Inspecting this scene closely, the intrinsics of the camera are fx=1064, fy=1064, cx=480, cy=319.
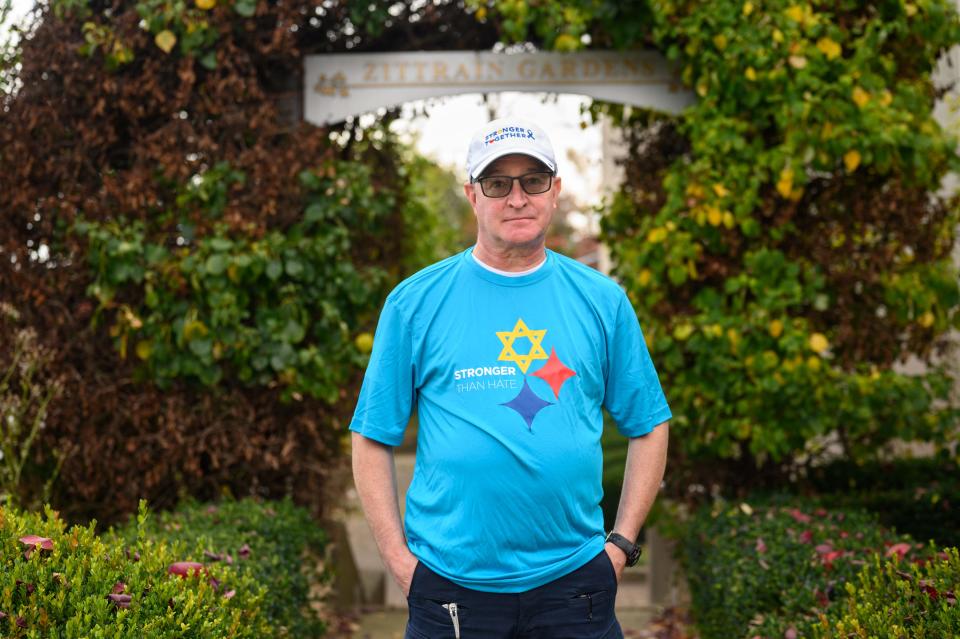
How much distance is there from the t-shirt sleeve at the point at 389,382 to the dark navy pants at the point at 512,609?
348 mm

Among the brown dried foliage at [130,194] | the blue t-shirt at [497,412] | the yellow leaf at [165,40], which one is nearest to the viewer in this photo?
the blue t-shirt at [497,412]

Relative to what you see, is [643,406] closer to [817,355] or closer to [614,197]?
[817,355]

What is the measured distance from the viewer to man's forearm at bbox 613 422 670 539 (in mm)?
2771

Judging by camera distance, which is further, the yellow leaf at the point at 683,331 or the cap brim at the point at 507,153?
the yellow leaf at the point at 683,331

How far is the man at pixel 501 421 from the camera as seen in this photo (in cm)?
248

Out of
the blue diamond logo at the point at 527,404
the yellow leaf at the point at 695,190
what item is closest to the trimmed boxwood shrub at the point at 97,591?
the blue diamond logo at the point at 527,404

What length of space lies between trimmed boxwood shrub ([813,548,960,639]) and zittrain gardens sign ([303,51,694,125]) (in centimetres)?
294

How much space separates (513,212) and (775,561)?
2166 mm

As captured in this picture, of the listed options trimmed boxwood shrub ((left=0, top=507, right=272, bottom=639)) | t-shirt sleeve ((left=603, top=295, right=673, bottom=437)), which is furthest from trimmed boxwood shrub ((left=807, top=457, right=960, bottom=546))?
trimmed boxwood shrub ((left=0, top=507, right=272, bottom=639))

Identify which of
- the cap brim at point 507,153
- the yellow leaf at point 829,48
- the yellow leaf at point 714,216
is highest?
the yellow leaf at point 829,48

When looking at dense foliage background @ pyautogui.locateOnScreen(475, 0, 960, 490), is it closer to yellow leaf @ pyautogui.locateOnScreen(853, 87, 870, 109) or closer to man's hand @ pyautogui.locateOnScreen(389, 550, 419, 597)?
yellow leaf @ pyautogui.locateOnScreen(853, 87, 870, 109)

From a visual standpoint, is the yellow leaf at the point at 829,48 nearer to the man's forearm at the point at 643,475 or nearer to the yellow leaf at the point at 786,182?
the yellow leaf at the point at 786,182

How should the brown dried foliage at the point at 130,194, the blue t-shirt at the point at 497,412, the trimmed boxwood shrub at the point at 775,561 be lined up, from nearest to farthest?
the blue t-shirt at the point at 497,412
the trimmed boxwood shrub at the point at 775,561
the brown dried foliage at the point at 130,194

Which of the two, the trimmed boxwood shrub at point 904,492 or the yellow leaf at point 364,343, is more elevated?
the yellow leaf at point 364,343
